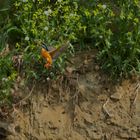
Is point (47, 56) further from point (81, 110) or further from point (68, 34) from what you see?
point (81, 110)

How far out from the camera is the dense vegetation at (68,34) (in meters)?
4.64

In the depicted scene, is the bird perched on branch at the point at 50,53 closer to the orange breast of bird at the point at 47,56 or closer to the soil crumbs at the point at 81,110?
the orange breast of bird at the point at 47,56

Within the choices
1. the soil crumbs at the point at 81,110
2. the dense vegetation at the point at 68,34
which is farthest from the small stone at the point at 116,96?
the dense vegetation at the point at 68,34

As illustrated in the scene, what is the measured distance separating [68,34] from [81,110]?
0.74 m

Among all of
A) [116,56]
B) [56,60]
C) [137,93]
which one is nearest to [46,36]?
[56,60]

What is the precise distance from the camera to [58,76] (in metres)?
4.70

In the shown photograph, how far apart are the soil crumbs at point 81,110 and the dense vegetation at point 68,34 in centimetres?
13

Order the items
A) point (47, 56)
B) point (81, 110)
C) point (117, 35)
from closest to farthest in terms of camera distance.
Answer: point (47, 56) < point (81, 110) < point (117, 35)

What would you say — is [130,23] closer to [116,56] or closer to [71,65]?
[116,56]

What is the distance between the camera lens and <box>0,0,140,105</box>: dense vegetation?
4.64m

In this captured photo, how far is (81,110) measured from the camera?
15.1ft

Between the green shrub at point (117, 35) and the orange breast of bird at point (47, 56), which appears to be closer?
the orange breast of bird at point (47, 56)

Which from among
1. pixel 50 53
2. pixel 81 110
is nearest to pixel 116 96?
pixel 81 110

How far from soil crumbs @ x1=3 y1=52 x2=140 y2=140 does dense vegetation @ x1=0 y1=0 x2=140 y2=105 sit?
13cm
